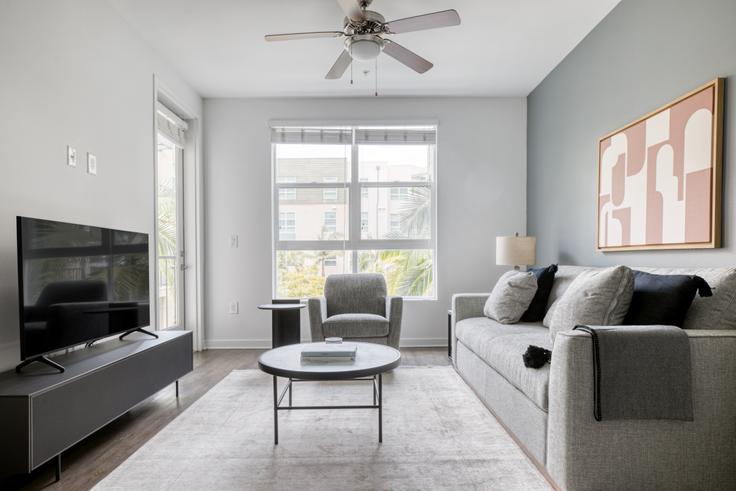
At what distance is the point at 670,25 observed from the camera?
254 centimetres

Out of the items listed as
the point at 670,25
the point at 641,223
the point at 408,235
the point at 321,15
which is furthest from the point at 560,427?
the point at 408,235

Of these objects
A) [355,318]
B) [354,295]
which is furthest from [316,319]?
[354,295]

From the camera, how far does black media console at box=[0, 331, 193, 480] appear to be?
172cm

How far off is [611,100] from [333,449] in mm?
2973

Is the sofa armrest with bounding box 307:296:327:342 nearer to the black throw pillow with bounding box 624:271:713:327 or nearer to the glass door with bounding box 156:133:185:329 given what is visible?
the glass door with bounding box 156:133:185:329

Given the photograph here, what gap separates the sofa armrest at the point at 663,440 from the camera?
1705 millimetres

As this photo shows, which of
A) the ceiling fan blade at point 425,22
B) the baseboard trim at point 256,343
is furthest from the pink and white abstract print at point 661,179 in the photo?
the baseboard trim at point 256,343

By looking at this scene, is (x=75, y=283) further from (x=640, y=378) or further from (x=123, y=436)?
(x=640, y=378)

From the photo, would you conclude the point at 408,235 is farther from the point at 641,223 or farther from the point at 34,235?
the point at 34,235

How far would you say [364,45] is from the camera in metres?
2.76

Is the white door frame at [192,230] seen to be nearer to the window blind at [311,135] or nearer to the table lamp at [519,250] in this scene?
the window blind at [311,135]

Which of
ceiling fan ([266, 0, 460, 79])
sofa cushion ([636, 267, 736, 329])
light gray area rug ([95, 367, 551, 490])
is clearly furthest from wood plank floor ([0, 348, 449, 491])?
ceiling fan ([266, 0, 460, 79])

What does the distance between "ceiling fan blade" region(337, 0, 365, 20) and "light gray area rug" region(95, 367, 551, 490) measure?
2.37 metres

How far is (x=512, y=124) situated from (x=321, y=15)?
259 cm
